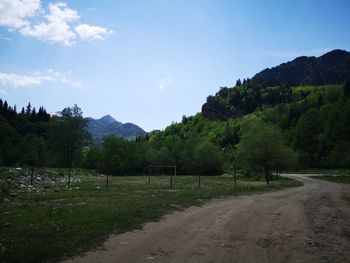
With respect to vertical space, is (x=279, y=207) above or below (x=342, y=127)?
below

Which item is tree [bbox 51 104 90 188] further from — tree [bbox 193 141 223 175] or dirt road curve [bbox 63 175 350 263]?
dirt road curve [bbox 63 175 350 263]

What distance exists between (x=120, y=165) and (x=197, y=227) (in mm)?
101195

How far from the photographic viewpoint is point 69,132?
108m

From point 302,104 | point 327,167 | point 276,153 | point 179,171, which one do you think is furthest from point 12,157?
point 302,104

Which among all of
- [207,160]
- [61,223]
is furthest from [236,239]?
[207,160]

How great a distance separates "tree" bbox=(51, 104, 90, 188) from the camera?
10781 centimetres

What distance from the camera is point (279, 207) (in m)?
21.2

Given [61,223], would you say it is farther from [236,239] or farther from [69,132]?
[69,132]

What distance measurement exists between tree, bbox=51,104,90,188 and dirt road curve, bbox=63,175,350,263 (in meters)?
94.4

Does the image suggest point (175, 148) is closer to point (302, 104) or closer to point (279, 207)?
point (302, 104)

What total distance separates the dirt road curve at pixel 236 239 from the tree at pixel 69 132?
310 ft

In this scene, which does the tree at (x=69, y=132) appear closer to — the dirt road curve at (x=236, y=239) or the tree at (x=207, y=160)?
the tree at (x=207, y=160)

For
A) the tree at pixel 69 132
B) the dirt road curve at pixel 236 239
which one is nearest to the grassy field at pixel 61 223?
the dirt road curve at pixel 236 239

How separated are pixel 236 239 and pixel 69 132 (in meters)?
101
